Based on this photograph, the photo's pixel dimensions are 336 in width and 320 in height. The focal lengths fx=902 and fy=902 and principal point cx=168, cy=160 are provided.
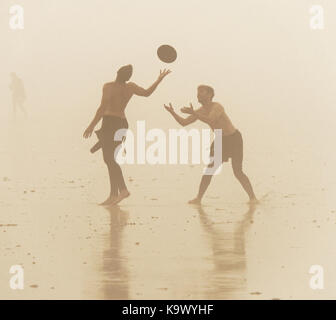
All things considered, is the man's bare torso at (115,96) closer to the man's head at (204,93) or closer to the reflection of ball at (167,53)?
the reflection of ball at (167,53)

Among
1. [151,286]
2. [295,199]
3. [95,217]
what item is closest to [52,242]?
[95,217]

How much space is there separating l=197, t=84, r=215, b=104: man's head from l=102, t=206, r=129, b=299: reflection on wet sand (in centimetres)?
180

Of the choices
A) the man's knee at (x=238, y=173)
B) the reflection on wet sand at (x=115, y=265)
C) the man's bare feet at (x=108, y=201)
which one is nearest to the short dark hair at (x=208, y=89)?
the man's knee at (x=238, y=173)

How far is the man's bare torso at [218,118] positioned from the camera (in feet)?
37.2

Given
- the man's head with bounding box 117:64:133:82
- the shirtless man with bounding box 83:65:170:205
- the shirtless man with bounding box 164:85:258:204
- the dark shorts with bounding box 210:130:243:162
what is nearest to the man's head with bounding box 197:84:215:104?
the shirtless man with bounding box 164:85:258:204

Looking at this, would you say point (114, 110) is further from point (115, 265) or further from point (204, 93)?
point (115, 265)

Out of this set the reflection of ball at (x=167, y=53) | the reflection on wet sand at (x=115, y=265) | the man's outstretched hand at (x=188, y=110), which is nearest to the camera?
the reflection on wet sand at (x=115, y=265)

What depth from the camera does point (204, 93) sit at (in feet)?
37.0

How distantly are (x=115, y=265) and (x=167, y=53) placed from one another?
3.26 metres

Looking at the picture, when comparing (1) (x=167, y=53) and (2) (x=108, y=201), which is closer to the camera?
(1) (x=167, y=53)

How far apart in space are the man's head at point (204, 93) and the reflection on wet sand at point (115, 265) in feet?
5.92

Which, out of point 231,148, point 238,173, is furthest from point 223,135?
point 238,173

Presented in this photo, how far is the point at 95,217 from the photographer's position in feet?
35.3

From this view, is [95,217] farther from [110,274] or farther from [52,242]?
[110,274]
